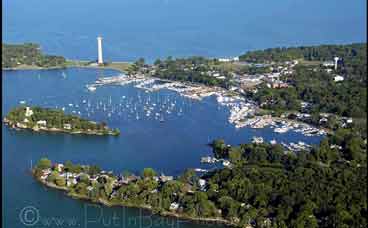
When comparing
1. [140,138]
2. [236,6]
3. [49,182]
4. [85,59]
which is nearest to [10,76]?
[85,59]

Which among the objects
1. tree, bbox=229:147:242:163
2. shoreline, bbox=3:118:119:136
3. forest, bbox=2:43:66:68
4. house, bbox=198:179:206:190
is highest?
forest, bbox=2:43:66:68

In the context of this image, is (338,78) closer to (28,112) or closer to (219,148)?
(219,148)

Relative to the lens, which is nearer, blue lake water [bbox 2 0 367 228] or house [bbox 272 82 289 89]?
blue lake water [bbox 2 0 367 228]

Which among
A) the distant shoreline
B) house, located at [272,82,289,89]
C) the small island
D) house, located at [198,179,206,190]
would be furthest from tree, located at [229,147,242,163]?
the distant shoreline

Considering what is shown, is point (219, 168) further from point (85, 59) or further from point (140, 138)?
point (85, 59)

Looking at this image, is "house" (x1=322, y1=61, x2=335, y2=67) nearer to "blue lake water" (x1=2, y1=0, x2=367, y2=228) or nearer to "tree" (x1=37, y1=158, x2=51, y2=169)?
"blue lake water" (x1=2, y1=0, x2=367, y2=228)

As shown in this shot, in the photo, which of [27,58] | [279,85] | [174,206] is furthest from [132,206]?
[27,58]

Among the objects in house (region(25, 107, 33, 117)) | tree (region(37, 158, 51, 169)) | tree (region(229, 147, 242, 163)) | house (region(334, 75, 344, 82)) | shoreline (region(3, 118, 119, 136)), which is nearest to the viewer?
tree (region(37, 158, 51, 169))
